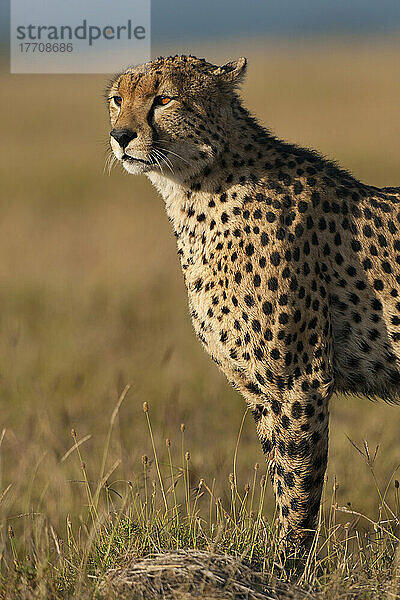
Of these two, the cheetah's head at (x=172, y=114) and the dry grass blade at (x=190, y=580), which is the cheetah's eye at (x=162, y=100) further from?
the dry grass blade at (x=190, y=580)

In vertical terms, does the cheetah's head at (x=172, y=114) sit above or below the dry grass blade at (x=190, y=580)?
above

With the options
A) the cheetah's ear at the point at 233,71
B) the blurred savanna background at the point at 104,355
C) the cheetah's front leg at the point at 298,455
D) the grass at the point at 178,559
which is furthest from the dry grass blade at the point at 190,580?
the cheetah's ear at the point at 233,71

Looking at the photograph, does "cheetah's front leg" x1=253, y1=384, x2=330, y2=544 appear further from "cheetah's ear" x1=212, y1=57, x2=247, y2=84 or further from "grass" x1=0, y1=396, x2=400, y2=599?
"cheetah's ear" x1=212, y1=57, x2=247, y2=84

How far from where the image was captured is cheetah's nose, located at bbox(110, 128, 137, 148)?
433cm

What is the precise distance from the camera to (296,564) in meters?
4.18

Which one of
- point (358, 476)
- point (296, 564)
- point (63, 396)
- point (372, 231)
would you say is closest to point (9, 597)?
point (296, 564)

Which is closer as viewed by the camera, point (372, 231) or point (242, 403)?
point (372, 231)

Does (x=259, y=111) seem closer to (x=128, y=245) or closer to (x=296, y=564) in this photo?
(x=128, y=245)

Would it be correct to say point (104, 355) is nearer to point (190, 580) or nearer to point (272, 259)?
point (272, 259)

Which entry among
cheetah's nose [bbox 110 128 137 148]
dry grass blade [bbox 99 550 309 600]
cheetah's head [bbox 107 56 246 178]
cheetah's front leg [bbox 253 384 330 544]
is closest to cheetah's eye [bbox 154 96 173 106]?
cheetah's head [bbox 107 56 246 178]

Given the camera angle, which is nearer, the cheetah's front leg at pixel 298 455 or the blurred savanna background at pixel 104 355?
the cheetah's front leg at pixel 298 455

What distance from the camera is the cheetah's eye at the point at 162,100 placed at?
4524 millimetres

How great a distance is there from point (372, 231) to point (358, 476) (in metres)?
2.02

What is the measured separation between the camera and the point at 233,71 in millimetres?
4641
